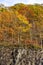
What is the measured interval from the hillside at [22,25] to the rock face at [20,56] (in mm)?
6364

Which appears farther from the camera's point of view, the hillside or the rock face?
the hillside

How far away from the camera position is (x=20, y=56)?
69.8 feet

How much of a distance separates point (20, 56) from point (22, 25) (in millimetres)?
11663

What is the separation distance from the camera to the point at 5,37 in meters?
29.3

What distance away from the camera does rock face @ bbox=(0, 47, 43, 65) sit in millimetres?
20938

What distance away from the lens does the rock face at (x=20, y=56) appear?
2094cm

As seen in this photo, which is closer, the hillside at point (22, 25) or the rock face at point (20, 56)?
the rock face at point (20, 56)

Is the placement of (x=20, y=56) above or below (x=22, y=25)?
below

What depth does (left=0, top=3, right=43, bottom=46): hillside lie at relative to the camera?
30312 mm

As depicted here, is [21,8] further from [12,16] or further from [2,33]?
[2,33]

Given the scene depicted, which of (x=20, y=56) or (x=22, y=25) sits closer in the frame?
(x=20, y=56)

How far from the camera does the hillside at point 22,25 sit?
30.3 metres

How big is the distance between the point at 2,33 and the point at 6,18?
3.13m

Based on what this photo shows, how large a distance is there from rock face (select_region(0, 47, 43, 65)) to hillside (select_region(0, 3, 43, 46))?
636 cm
